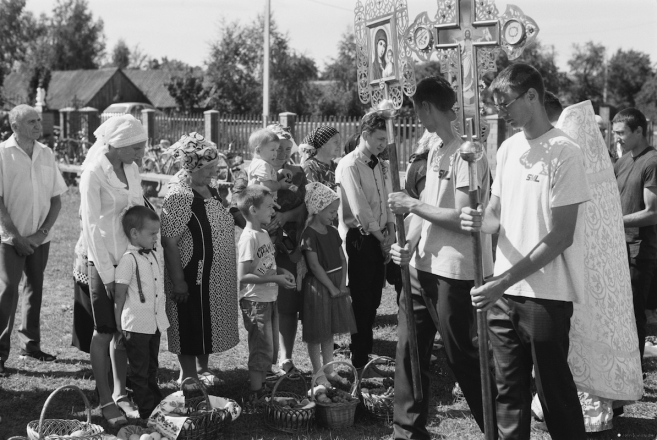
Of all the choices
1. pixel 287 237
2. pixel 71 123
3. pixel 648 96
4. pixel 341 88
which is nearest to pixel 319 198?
pixel 287 237

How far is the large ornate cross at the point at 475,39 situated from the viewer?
3.47 m

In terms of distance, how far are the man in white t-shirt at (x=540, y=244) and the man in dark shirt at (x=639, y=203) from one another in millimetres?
2140

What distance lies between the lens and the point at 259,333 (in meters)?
5.21

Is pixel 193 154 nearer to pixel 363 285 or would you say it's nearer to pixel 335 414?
pixel 363 285

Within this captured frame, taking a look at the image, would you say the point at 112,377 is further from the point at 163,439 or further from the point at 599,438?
the point at 599,438

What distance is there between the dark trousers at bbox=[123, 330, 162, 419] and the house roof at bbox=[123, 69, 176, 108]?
187ft

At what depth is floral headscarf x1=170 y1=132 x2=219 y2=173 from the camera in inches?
194

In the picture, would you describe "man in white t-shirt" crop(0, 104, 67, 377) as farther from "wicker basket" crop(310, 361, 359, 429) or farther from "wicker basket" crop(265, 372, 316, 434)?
"wicker basket" crop(310, 361, 359, 429)

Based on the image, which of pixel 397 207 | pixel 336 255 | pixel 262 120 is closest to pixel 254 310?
pixel 336 255

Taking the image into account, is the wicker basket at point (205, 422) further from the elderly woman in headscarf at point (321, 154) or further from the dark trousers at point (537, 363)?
the elderly woman in headscarf at point (321, 154)

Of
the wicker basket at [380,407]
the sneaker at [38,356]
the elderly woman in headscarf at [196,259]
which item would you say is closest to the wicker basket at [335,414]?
the wicker basket at [380,407]

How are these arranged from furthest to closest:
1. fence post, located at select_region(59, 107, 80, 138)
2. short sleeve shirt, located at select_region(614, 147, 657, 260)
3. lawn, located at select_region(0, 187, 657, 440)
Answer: fence post, located at select_region(59, 107, 80, 138) → short sleeve shirt, located at select_region(614, 147, 657, 260) → lawn, located at select_region(0, 187, 657, 440)

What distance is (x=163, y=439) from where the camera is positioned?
4.18 m

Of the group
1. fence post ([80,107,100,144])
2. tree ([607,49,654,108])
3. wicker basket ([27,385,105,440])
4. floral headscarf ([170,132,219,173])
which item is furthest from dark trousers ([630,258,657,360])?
tree ([607,49,654,108])
